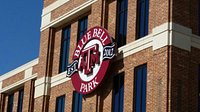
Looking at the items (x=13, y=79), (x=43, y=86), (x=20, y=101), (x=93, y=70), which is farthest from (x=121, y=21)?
(x=13, y=79)

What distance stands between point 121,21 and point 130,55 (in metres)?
2.55

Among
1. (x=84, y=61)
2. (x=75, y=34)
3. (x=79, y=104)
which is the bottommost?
(x=79, y=104)

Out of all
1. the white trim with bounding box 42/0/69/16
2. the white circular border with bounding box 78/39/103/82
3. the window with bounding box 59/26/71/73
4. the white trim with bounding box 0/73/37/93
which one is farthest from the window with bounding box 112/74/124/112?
the white trim with bounding box 0/73/37/93

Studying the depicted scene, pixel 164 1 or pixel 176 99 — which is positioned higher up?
pixel 164 1

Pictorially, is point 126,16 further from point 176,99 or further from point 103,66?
point 176,99

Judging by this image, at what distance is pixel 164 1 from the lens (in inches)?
1056

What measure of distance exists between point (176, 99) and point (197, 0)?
17.9 feet

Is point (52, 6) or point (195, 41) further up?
point (52, 6)

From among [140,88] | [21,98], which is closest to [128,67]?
[140,88]

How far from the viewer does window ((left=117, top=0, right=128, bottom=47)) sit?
29359mm

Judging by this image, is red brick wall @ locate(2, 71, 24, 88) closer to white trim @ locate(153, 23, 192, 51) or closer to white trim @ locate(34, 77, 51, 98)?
white trim @ locate(34, 77, 51, 98)

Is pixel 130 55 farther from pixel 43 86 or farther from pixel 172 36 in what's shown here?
pixel 43 86

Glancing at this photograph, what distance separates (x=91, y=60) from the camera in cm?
2994

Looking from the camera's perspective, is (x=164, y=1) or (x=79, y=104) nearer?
(x=164, y=1)
